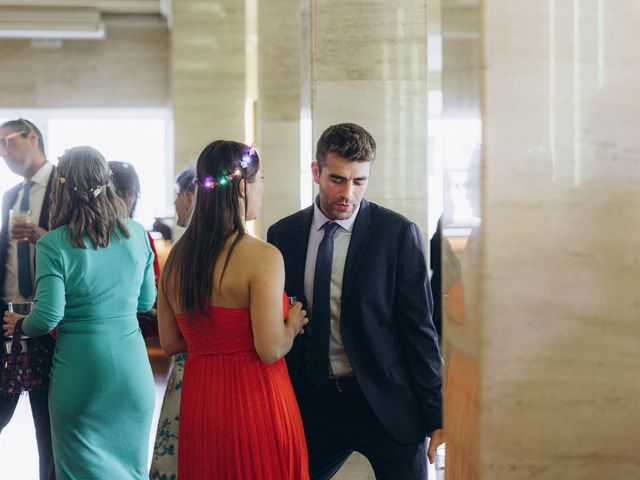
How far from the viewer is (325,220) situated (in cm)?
262

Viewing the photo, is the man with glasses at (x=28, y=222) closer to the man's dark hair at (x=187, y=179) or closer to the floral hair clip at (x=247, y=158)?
the man's dark hair at (x=187, y=179)

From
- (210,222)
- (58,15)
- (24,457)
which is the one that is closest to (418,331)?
(210,222)

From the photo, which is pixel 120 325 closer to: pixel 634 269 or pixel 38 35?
pixel 634 269

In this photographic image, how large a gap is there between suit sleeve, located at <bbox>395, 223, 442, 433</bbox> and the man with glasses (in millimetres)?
1737

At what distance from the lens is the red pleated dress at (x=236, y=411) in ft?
7.58

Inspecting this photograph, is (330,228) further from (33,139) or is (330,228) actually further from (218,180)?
(33,139)

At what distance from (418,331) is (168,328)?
680 millimetres

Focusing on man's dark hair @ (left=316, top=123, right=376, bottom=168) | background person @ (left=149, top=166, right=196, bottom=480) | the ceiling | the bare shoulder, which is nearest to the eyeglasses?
background person @ (left=149, top=166, right=196, bottom=480)

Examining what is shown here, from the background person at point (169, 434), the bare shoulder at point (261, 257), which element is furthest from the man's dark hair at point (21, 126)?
the bare shoulder at point (261, 257)

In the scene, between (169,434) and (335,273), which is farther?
(169,434)

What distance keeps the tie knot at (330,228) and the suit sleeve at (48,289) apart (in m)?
0.93

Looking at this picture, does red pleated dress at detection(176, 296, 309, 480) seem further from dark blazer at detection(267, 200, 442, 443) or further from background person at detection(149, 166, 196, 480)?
background person at detection(149, 166, 196, 480)

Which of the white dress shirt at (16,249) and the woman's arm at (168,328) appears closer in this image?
the woman's arm at (168,328)

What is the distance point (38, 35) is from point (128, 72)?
1.34 m
